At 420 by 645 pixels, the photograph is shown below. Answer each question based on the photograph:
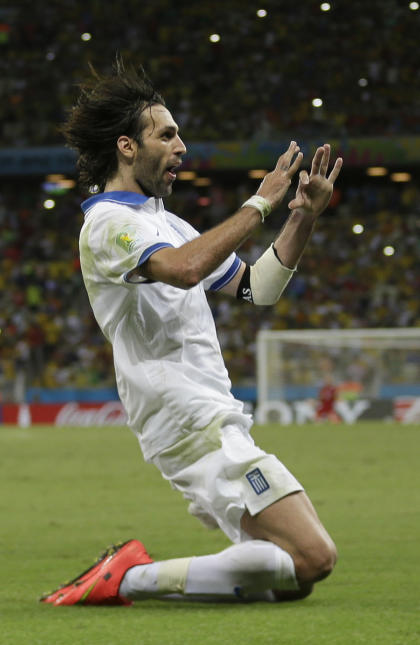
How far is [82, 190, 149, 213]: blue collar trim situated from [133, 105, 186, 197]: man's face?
0.22 feet

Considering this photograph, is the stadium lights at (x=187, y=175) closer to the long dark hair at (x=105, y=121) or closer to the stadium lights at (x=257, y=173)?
the stadium lights at (x=257, y=173)

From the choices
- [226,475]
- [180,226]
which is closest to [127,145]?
[180,226]

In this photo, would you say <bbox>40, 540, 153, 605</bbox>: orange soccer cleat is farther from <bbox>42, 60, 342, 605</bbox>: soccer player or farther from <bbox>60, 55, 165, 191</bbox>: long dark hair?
<bbox>60, 55, 165, 191</bbox>: long dark hair

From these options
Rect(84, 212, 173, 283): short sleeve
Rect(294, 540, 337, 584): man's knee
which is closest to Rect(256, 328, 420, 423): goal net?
Rect(294, 540, 337, 584): man's knee

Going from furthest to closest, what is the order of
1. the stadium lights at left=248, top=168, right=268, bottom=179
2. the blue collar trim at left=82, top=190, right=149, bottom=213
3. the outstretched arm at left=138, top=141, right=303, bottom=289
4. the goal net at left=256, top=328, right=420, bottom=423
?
the stadium lights at left=248, top=168, right=268, bottom=179, the goal net at left=256, top=328, right=420, bottom=423, the blue collar trim at left=82, top=190, right=149, bottom=213, the outstretched arm at left=138, top=141, right=303, bottom=289

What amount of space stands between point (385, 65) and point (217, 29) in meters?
3.87

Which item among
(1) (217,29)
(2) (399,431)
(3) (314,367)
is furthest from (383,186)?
(2) (399,431)

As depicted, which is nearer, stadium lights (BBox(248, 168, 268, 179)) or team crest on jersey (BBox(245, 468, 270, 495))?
team crest on jersey (BBox(245, 468, 270, 495))

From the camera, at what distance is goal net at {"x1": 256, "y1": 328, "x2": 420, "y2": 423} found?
17078mm

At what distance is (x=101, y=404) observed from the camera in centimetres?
1962

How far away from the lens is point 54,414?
65.8 feet

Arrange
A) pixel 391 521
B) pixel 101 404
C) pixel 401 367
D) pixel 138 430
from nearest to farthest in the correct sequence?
pixel 138 430 < pixel 391 521 < pixel 401 367 < pixel 101 404

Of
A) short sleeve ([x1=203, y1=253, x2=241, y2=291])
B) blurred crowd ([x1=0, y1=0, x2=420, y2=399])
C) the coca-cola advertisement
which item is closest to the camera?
short sleeve ([x1=203, y1=253, x2=241, y2=291])

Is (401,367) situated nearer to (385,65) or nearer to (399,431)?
(399,431)
